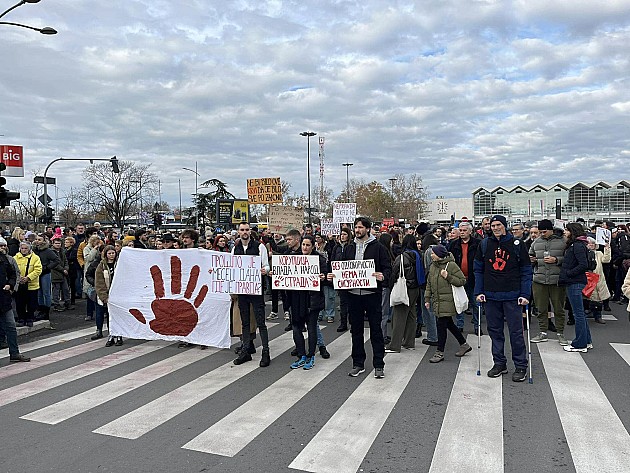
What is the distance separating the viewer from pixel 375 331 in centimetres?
693

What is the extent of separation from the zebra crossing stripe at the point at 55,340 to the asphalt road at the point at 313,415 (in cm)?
90

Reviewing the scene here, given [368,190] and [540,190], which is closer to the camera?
[368,190]

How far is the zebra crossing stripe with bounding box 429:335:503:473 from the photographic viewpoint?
433cm

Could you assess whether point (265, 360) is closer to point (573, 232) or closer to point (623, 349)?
point (573, 232)

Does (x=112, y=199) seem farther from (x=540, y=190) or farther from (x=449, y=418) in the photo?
(x=540, y=190)

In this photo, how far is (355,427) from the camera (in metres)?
5.17

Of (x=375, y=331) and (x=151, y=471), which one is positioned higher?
(x=375, y=331)

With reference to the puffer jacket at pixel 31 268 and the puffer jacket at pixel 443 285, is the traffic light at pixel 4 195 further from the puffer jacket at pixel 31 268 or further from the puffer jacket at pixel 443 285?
the puffer jacket at pixel 443 285

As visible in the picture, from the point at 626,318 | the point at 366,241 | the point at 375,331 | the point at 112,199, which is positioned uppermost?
the point at 112,199

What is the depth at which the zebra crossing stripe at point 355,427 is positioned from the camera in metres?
4.41

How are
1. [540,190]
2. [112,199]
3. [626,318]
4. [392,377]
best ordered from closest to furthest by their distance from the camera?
1. [392,377]
2. [626,318]
3. [112,199]
4. [540,190]

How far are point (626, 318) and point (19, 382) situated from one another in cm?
1148

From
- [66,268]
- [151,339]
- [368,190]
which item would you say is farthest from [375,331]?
[368,190]

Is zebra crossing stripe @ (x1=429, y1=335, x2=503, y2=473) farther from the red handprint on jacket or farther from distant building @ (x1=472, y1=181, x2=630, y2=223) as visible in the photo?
distant building @ (x1=472, y1=181, x2=630, y2=223)
